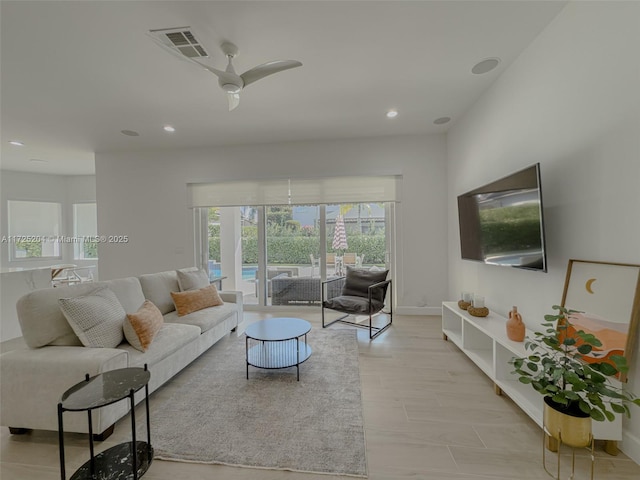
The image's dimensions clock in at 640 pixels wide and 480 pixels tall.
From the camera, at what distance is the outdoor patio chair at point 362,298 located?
10.9ft

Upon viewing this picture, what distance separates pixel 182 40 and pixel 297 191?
252 cm

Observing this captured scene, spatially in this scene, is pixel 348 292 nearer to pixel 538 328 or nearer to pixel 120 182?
pixel 538 328

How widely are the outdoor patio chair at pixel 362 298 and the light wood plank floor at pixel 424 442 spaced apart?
94cm

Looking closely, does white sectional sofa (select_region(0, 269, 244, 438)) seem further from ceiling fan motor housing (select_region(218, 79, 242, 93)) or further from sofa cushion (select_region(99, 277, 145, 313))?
ceiling fan motor housing (select_region(218, 79, 242, 93))

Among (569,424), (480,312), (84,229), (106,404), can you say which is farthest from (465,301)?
(84,229)

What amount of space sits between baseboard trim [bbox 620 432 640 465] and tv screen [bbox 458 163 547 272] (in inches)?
39.6

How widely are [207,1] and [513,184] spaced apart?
105 inches

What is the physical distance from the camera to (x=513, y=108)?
2504 millimetres

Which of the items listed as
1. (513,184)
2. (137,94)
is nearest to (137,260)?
(137,94)

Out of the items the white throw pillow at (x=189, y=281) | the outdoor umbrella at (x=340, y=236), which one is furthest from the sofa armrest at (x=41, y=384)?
the outdoor umbrella at (x=340, y=236)

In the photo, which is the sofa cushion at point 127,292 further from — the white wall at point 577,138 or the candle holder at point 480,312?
the white wall at point 577,138

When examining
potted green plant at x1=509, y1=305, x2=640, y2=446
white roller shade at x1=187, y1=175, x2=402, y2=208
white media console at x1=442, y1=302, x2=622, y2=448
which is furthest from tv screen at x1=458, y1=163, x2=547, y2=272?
white roller shade at x1=187, y1=175, x2=402, y2=208

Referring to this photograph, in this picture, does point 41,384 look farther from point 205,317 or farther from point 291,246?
point 291,246

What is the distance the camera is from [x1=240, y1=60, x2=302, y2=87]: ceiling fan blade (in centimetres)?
194
